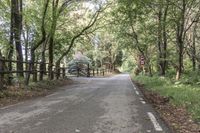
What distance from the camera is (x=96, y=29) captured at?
31.3 metres

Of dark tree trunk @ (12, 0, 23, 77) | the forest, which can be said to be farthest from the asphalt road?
dark tree trunk @ (12, 0, 23, 77)

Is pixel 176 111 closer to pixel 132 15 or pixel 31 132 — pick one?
pixel 31 132

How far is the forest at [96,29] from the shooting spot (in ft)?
56.9

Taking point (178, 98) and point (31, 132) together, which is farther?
point (178, 98)

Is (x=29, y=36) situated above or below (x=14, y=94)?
above

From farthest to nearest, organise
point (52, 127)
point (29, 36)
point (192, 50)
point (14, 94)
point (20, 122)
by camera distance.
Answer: point (192, 50), point (29, 36), point (14, 94), point (20, 122), point (52, 127)

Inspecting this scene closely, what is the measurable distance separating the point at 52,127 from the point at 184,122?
10.8 feet

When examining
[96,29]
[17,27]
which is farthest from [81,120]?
[96,29]

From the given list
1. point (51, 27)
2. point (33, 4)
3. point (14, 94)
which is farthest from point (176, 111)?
point (33, 4)

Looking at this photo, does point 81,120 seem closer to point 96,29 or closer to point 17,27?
point 17,27

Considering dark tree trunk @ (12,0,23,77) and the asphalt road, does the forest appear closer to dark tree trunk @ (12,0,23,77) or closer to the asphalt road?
dark tree trunk @ (12,0,23,77)

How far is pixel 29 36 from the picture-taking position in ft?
90.5

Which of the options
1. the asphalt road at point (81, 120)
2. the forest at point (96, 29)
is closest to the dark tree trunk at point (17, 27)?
the forest at point (96, 29)

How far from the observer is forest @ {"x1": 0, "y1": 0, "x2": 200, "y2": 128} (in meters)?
17.3
